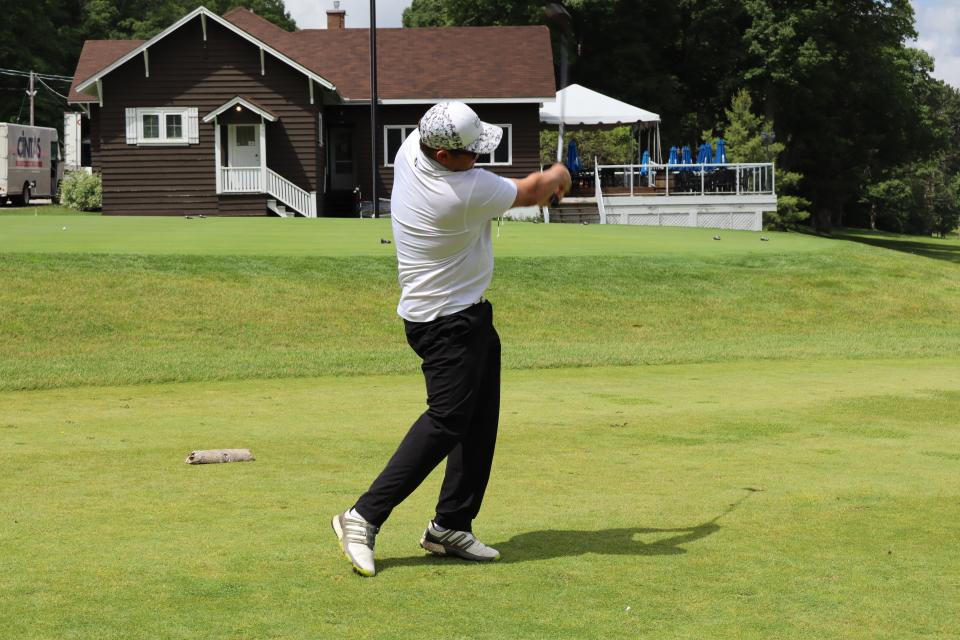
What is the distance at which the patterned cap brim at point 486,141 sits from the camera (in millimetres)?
5324

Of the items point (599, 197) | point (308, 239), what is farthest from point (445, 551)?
point (599, 197)

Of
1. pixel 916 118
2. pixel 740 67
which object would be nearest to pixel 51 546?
pixel 740 67

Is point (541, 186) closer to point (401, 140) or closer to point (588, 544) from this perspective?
point (588, 544)

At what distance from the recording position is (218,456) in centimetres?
788

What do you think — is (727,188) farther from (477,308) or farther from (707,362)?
(477,308)

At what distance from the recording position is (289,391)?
12.4m

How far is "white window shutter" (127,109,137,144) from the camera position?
1550 inches

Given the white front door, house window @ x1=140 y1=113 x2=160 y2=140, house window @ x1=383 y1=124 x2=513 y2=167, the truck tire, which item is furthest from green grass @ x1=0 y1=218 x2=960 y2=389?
the truck tire

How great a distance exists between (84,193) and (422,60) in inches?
483

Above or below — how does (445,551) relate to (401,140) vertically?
below

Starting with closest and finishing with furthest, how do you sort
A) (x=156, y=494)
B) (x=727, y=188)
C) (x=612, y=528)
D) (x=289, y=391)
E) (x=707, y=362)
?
(x=612, y=528)
(x=156, y=494)
(x=289, y=391)
(x=707, y=362)
(x=727, y=188)

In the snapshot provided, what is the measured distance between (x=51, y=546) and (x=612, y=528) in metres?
2.54

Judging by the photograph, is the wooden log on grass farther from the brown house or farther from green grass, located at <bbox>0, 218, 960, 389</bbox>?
the brown house

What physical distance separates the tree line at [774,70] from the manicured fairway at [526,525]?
46.8 meters
